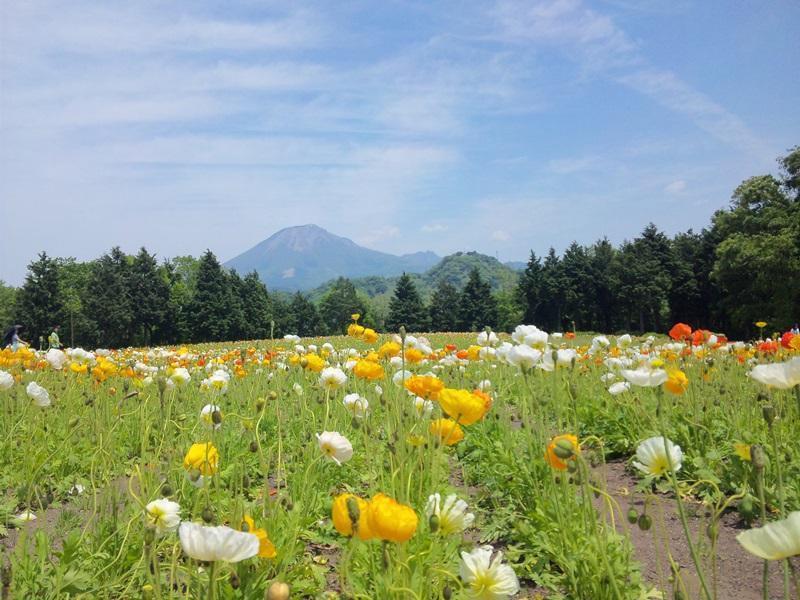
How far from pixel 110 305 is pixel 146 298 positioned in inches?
101

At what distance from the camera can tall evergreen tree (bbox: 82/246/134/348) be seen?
3803cm

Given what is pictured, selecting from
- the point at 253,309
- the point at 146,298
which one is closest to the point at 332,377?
the point at 146,298

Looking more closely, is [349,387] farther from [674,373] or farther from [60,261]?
[60,261]

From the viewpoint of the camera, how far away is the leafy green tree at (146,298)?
3988cm

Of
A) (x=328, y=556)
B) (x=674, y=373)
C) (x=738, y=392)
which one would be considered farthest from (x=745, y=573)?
(x=738, y=392)

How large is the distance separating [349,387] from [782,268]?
2734 centimetres

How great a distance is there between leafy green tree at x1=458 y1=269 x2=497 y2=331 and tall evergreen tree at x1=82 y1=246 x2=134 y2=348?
2547 cm

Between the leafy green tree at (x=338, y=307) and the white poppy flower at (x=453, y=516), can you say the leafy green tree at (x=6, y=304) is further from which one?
the white poppy flower at (x=453, y=516)

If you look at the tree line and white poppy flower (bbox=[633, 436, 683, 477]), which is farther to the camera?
the tree line

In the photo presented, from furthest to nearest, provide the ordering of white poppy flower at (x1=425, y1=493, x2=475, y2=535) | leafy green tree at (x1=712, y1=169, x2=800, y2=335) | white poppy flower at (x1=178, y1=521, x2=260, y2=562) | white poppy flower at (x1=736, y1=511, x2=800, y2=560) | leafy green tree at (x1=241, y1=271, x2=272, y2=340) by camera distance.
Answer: leafy green tree at (x1=241, y1=271, x2=272, y2=340) → leafy green tree at (x1=712, y1=169, x2=800, y2=335) → white poppy flower at (x1=425, y1=493, x2=475, y2=535) → white poppy flower at (x1=178, y1=521, x2=260, y2=562) → white poppy flower at (x1=736, y1=511, x2=800, y2=560)

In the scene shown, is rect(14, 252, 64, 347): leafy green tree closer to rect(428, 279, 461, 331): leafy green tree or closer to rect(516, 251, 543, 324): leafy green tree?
rect(428, 279, 461, 331): leafy green tree

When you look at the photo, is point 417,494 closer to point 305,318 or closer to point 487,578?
point 487,578

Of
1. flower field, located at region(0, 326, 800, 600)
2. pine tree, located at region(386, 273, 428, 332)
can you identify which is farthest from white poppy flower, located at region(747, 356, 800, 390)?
pine tree, located at region(386, 273, 428, 332)

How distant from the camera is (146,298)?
4006 centimetres
